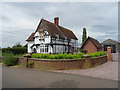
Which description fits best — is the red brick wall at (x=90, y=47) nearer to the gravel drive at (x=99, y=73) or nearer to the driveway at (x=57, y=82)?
the gravel drive at (x=99, y=73)

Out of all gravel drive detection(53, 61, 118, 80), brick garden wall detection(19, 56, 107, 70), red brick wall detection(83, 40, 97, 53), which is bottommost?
gravel drive detection(53, 61, 118, 80)

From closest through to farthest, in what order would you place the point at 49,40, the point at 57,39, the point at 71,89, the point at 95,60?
the point at 71,89
the point at 95,60
the point at 49,40
the point at 57,39

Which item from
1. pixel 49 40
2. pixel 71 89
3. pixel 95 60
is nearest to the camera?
pixel 71 89

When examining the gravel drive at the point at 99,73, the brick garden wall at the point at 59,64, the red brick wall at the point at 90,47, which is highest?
the red brick wall at the point at 90,47

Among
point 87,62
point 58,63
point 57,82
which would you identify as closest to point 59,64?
point 58,63

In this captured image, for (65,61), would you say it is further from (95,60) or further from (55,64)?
(95,60)

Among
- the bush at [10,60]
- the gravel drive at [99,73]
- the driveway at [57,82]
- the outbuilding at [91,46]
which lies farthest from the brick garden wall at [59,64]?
the outbuilding at [91,46]

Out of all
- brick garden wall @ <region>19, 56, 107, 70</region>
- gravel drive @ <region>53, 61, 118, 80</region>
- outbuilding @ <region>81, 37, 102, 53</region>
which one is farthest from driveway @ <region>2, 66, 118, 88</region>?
outbuilding @ <region>81, 37, 102, 53</region>

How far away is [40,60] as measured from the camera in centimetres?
994

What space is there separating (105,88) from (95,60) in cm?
661

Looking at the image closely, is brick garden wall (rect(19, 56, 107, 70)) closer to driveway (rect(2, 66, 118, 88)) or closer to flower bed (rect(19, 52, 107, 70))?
flower bed (rect(19, 52, 107, 70))

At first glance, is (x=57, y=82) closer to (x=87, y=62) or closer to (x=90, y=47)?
(x=87, y=62)

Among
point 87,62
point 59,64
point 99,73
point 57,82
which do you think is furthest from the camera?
point 87,62

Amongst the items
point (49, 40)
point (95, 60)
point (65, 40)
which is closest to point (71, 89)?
point (95, 60)
